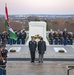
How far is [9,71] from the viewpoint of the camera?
13148 millimetres

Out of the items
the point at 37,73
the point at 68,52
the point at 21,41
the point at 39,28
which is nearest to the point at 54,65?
the point at 37,73

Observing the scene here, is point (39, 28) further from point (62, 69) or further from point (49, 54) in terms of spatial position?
point (62, 69)

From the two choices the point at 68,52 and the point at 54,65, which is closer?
the point at 54,65

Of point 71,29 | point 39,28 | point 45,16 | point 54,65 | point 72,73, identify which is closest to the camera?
point 72,73

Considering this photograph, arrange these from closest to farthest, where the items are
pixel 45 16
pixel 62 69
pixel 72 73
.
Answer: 1. pixel 72 73
2. pixel 62 69
3. pixel 45 16

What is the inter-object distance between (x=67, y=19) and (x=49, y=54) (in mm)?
27386

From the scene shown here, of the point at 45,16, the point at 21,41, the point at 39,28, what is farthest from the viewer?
the point at 45,16

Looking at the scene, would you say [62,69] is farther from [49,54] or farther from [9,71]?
[49,54]

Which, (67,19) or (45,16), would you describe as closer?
(45,16)

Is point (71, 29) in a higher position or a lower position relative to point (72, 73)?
lower

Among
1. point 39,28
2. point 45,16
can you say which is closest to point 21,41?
point 39,28

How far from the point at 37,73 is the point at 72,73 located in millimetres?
1499

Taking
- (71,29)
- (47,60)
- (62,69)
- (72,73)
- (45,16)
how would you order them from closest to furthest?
1. (72,73)
2. (62,69)
3. (47,60)
4. (71,29)
5. (45,16)

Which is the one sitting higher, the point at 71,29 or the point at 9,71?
the point at 9,71
